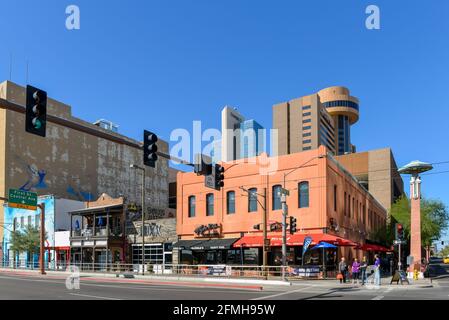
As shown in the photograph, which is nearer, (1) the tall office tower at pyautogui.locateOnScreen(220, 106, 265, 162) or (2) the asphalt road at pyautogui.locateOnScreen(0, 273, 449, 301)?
(2) the asphalt road at pyautogui.locateOnScreen(0, 273, 449, 301)

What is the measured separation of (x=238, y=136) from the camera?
155625 millimetres

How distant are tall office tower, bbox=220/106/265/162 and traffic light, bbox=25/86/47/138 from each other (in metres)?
96.5

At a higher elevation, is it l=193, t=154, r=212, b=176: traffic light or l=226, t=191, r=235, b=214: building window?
l=193, t=154, r=212, b=176: traffic light

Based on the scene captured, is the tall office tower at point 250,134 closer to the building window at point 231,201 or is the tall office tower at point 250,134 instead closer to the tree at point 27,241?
the tree at point 27,241

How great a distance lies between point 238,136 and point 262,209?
11819 cm

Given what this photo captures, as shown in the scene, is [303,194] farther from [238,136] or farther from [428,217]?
[238,136]

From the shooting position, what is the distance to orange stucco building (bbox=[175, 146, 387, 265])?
117ft

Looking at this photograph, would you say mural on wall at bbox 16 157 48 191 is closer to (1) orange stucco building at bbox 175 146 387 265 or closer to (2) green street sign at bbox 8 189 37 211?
(2) green street sign at bbox 8 189 37 211

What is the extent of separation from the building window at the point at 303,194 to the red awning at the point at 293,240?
2.60 metres

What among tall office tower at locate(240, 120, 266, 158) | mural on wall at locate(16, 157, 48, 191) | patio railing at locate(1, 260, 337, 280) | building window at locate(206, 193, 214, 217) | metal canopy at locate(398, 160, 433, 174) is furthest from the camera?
tall office tower at locate(240, 120, 266, 158)

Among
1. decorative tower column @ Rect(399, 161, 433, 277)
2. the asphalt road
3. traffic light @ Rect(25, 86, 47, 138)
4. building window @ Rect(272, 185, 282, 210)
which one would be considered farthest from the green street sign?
traffic light @ Rect(25, 86, 47, 138)

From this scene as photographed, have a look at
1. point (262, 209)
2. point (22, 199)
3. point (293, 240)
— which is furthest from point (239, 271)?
point (22, 199)

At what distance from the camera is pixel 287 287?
2589cm
